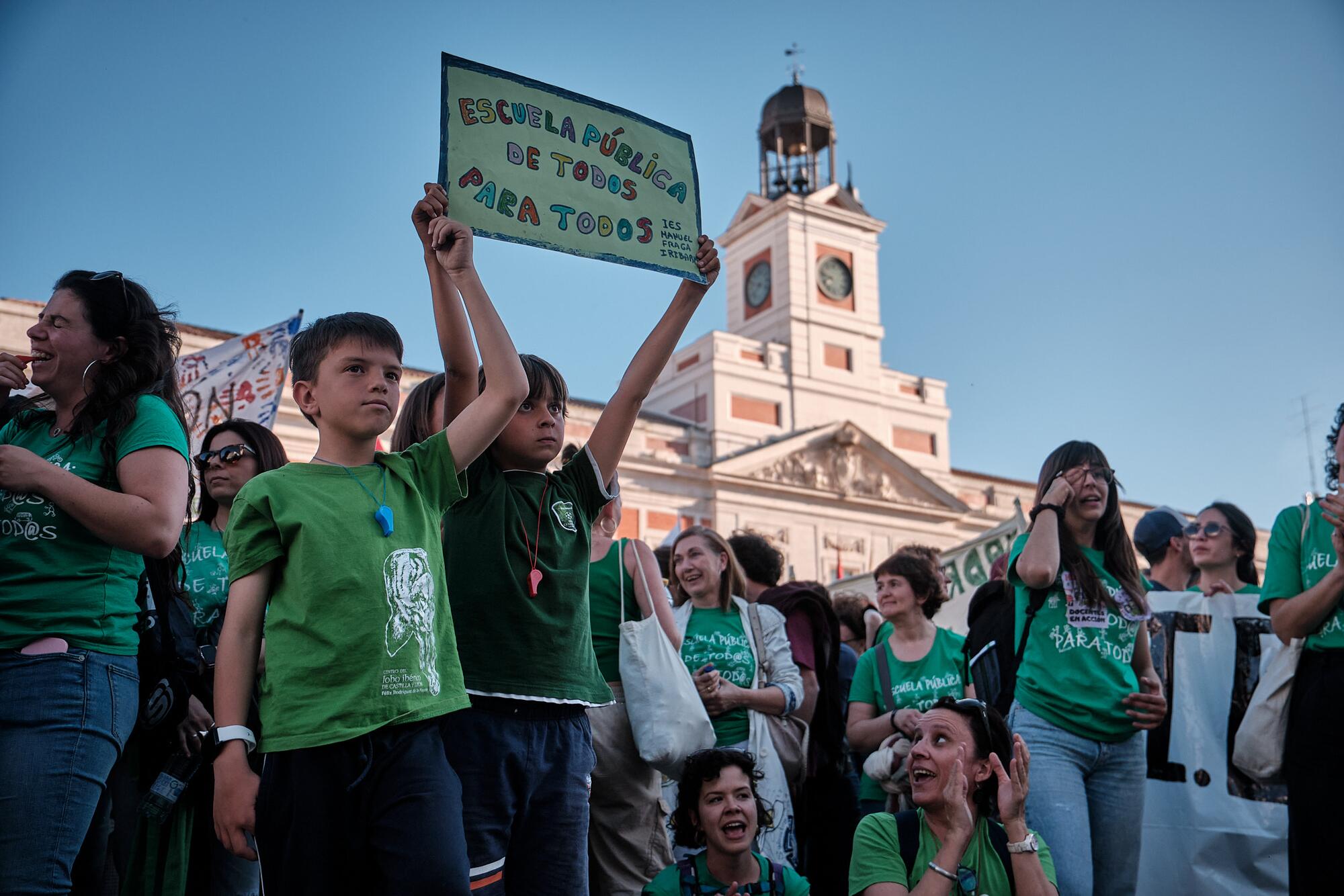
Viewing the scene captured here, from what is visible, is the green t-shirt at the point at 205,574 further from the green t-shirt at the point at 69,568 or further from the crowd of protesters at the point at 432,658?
the green t-shirt at the point at 69,568

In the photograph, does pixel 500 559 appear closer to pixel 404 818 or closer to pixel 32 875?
pixel 404 818

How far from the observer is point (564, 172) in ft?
10.4

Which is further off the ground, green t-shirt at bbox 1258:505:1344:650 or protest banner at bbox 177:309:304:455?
protest banner at bbox 177:309:304:455

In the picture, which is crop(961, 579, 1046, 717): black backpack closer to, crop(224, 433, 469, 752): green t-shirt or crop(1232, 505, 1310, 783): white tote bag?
crop(1232, 505, 1310, 783): white tote bag

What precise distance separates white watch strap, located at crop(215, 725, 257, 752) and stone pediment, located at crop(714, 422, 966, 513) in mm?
29389

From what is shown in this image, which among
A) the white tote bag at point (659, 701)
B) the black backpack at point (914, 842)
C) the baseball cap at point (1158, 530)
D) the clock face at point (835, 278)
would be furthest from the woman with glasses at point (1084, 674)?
the clock face at point (835, 278)

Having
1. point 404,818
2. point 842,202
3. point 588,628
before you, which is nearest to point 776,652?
point 588,628

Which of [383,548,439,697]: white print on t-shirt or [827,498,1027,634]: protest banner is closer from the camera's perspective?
[383,548,439,697]: white print on t-shirt

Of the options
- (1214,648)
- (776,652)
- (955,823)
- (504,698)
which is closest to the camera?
(504,698)

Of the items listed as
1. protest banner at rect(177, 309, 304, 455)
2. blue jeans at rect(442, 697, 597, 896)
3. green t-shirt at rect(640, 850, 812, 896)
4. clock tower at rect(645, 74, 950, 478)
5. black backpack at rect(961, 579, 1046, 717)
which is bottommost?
green t-shirt at rect(640, 850, 812, 896)

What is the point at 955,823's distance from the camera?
348 centimetres

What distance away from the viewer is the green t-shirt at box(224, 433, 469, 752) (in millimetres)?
2395

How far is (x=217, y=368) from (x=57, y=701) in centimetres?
556

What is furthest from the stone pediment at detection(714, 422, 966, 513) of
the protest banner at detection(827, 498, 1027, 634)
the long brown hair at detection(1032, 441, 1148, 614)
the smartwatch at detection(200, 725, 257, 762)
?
the smartwatch at detection(200, 725, 257, 762)
